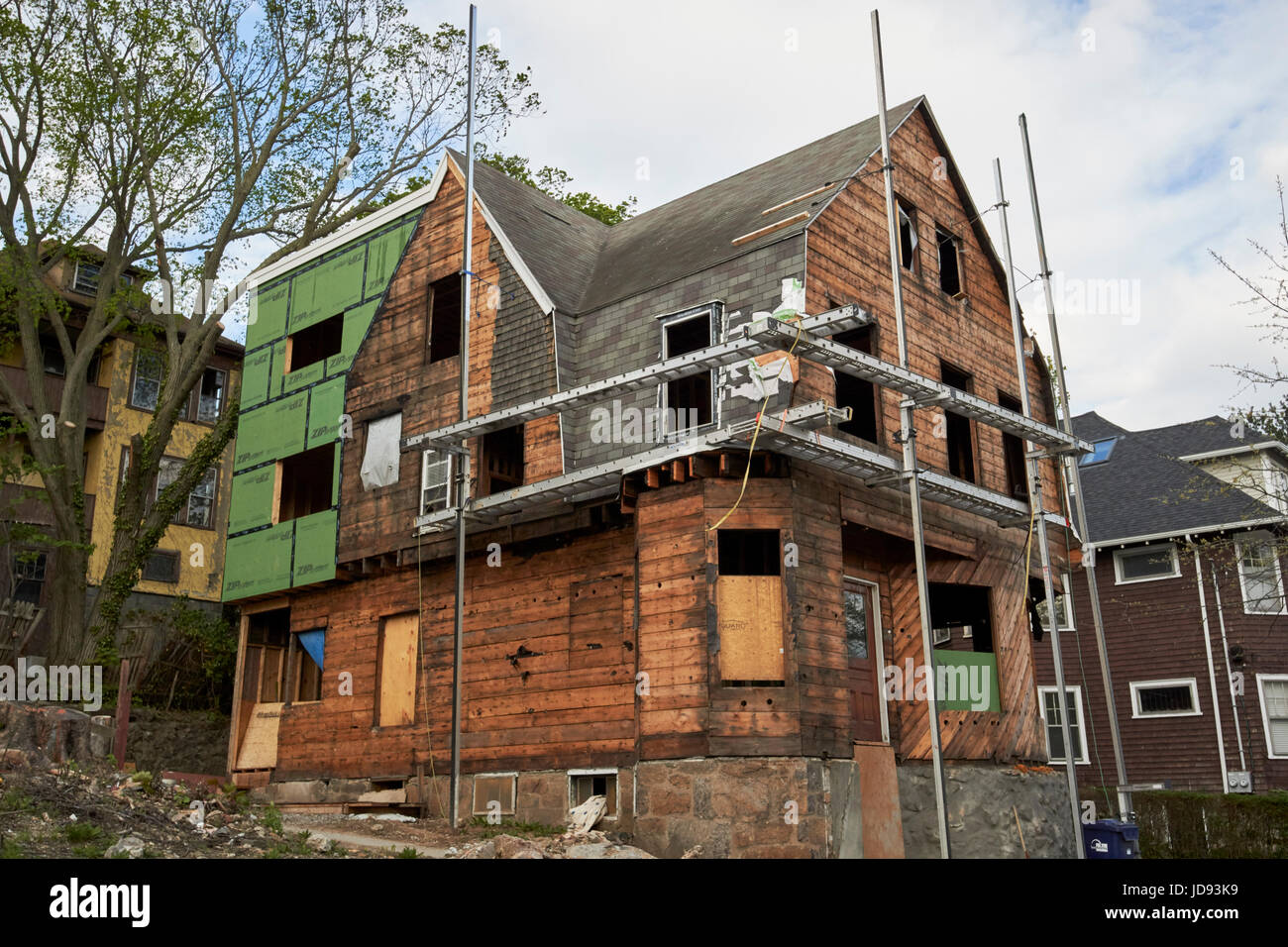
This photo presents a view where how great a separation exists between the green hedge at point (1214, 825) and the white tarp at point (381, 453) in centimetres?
1759

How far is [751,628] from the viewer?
51.6 feet

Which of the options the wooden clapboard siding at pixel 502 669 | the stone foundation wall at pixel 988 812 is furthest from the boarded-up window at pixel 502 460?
the stone foundation wall at pixel 988 812

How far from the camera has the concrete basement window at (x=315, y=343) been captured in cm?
2530

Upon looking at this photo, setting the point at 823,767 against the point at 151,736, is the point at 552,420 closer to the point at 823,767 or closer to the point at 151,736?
the point at 823,767

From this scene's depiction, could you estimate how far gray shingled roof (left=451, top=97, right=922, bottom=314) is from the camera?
19625mm

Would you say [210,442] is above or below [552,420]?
above

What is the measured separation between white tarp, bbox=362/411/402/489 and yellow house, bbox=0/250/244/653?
13.7 meters

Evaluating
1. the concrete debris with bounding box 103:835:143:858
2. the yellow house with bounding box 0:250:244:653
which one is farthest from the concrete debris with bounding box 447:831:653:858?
the yellow house with bounding box 0:250:244:653

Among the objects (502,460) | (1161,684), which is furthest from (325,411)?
(1161,684)

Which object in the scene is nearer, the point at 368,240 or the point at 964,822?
the point at 964,822

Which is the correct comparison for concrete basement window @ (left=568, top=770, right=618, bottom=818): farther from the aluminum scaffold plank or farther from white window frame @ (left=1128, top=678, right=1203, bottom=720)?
white window frame @ (left=1128, top=678, right=1203, bottom=720)
